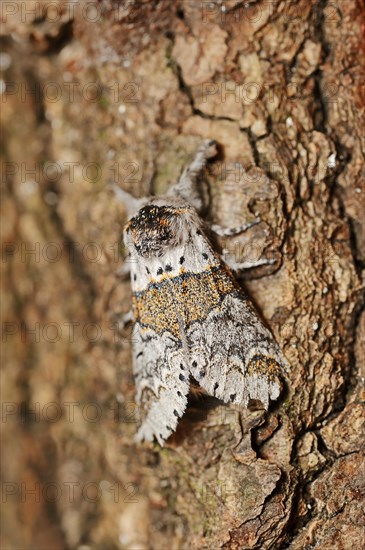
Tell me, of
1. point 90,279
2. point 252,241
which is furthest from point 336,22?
point 90,279

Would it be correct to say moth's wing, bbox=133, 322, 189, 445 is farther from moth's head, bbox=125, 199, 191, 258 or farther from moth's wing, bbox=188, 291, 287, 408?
moth's head, bbox=125, 199, 191, 258

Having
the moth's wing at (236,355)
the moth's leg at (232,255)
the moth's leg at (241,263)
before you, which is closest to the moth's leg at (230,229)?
the moth's leg at (232,255)

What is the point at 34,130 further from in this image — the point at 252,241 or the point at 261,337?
the point at 261,337

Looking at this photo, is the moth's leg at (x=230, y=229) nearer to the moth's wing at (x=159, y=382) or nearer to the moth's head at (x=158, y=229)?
the moth's head at (x=158, y=229)

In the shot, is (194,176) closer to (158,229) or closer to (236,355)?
(158,229)

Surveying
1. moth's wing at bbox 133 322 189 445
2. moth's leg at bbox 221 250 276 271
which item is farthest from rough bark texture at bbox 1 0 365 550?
moth's wing at bbox 133 322 189 445

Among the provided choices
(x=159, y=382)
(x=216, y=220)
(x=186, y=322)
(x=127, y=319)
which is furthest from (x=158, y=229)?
(x=159, y=382)
